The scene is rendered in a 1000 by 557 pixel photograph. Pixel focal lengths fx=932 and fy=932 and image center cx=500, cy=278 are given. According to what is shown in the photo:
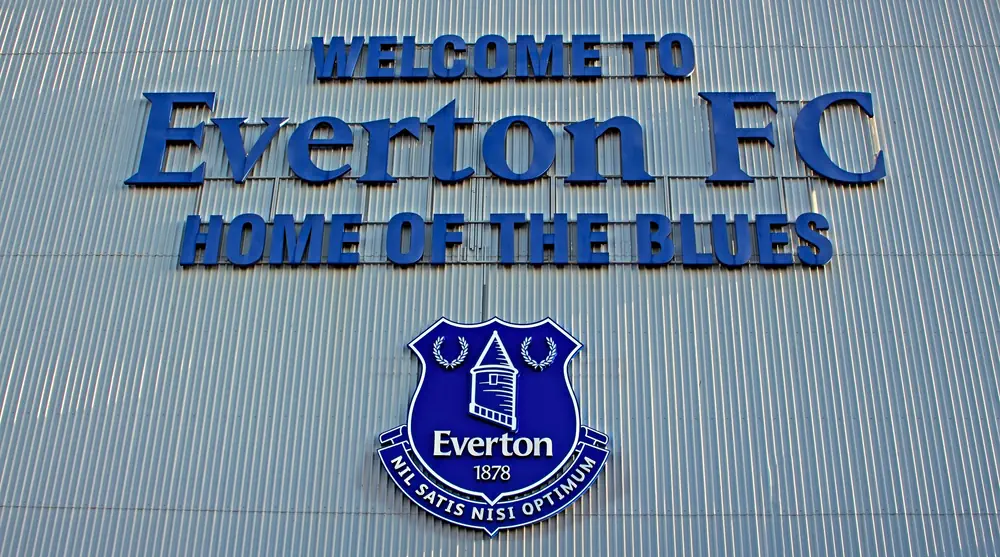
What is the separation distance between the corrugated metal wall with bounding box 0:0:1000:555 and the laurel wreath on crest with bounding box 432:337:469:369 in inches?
23.1

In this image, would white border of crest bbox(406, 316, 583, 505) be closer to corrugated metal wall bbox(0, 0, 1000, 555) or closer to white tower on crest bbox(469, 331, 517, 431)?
corrugated metal wall bbox(0, 0, 1000, 555)

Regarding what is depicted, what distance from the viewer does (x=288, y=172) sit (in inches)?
691

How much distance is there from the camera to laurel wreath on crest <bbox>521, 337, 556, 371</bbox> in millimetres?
15375

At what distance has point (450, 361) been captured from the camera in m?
15.5

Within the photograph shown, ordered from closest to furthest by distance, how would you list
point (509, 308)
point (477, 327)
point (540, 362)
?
point (540, 362), point (477, 327), point (509, 308)

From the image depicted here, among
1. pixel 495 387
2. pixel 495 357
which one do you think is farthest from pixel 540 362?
pixel 495 387

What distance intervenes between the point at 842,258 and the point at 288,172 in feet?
33.5

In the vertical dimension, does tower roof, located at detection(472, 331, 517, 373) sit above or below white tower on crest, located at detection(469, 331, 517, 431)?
above

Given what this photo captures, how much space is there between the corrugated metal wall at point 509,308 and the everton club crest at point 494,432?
0.34 meters

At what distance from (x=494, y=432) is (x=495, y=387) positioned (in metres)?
0.74

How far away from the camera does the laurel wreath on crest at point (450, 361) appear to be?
15.4 meters

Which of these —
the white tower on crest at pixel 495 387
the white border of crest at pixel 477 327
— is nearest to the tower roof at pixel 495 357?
the white tower on crest at pixel 495 387

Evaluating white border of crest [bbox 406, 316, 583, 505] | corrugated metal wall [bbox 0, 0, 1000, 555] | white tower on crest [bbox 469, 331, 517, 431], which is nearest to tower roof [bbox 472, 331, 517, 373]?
white tower on crest [bbox 469, 331, 517, 431]

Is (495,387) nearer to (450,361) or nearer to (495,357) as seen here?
(495,357)
